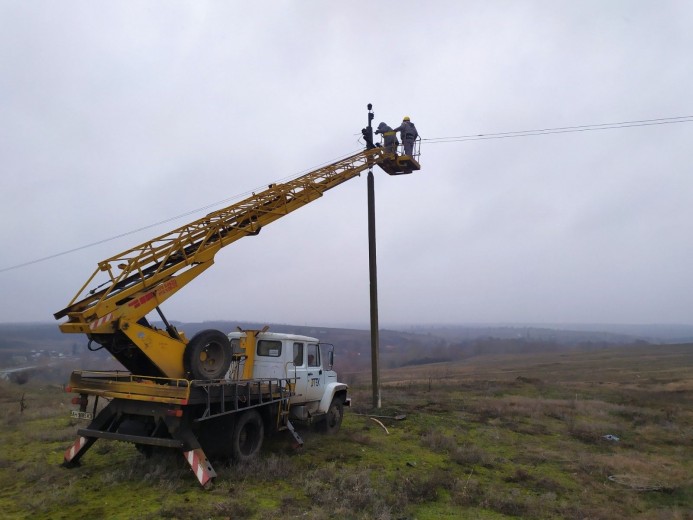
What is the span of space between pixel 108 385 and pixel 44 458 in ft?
10.3

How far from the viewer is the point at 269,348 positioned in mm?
11391

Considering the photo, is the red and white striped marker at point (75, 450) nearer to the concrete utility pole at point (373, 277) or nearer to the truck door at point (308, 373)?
the truck door at point (308, 373)

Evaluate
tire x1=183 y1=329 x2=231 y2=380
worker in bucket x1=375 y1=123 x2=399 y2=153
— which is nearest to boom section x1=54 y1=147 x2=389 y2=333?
tire x1=183 y1=329 x2=231 y2=380

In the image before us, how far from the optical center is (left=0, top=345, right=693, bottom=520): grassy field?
7.31 m

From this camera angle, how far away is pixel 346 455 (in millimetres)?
10711

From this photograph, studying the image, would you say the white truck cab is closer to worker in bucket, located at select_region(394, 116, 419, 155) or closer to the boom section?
the boom section

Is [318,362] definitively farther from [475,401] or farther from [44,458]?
[475,401]

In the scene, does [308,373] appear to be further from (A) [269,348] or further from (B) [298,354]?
(A) [269,348]

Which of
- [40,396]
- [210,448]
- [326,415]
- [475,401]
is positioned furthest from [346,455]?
[40,396]

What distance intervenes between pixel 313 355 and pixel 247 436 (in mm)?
2929

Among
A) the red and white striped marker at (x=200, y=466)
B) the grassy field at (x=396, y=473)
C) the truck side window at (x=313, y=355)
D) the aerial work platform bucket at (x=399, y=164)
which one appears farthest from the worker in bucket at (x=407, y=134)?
the red and white striped marker at (x=200, y=466)

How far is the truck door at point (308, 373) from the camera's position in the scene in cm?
1150

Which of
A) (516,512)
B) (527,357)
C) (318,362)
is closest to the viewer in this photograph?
(516,512)

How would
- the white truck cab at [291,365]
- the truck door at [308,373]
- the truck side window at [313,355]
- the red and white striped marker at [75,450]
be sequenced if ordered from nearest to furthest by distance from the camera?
the red and white striped marker at [75,450] < the white truck cab at [291,365] < the truck door at [308,373] < the truck side window at [313,355]
